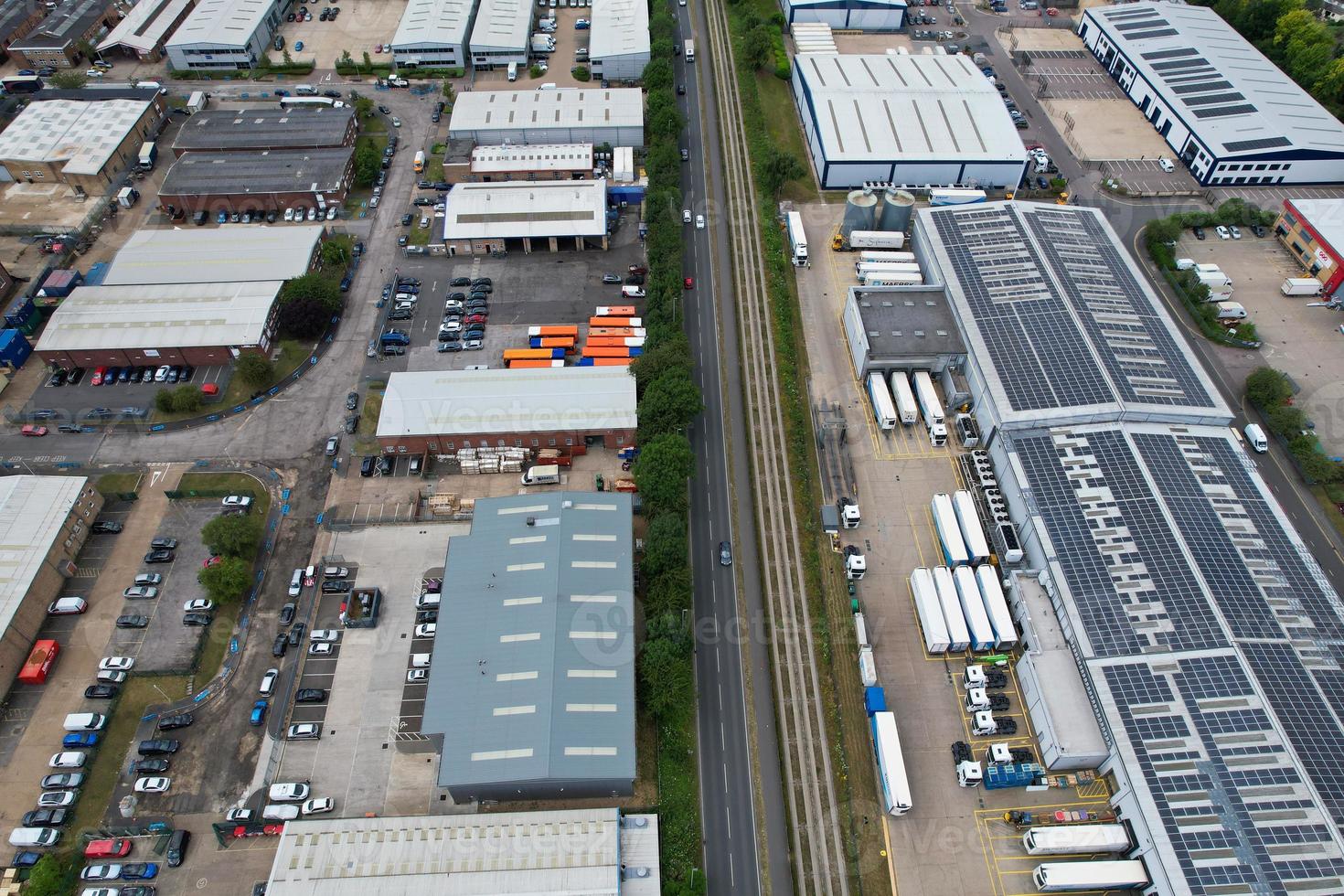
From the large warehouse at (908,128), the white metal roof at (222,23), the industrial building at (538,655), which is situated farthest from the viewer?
the white metal roof at (222,23)

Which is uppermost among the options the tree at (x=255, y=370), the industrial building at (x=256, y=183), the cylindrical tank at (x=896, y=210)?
the industrial building at (x=256, y=183)

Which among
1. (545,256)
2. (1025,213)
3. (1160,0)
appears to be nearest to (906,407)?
(1025,213)

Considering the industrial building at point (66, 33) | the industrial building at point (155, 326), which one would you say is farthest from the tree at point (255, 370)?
the industrial building at point (66, 33)

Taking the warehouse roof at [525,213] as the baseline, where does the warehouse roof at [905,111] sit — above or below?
above

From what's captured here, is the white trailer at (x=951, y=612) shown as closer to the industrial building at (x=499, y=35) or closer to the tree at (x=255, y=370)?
the tree at (x=255, y=370)

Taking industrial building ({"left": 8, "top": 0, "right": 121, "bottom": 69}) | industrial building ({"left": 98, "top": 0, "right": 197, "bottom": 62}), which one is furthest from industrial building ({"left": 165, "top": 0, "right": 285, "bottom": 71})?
industrial building ({"left": 8, "top": 0, "right": 121, "bottom": 69})

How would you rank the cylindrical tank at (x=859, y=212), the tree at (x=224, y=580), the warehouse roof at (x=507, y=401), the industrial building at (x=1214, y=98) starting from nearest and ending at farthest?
the tree at (x=224, y=580) < the warehouse roof at (x=507, y=401) < the cylindrical tank at (x=859, y=212) < the industrial building at (x=1214, y=98)
